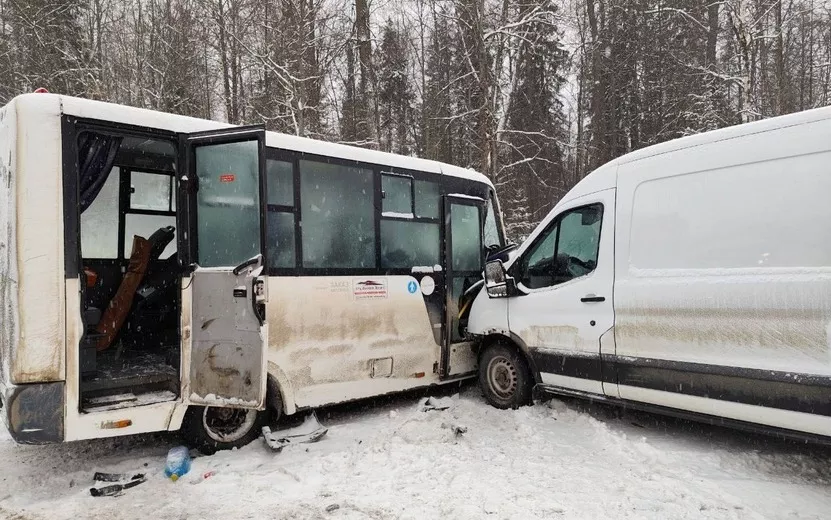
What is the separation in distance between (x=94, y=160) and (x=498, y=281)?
13.5 feet

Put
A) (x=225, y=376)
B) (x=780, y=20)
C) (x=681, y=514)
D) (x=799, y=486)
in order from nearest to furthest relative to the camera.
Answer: (x=681, y=514)
(x=799, y=486)
(x=225, y=376)
(x=780, y=20)

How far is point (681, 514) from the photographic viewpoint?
11.1 feet

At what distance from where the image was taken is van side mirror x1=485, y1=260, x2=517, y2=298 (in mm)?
5809

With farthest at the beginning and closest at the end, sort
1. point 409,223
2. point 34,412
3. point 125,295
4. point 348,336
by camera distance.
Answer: point 409,223 < point 125,295 < point 348,336 < point 34,412

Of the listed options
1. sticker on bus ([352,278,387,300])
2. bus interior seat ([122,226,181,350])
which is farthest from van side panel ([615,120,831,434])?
bus interior seat ([122,226,181,350])

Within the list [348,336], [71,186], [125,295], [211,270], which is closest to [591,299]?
[348,336]

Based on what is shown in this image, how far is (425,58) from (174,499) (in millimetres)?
21560

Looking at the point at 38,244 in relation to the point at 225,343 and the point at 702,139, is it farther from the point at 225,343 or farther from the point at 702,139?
the point at 702,139

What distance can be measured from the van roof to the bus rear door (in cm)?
307

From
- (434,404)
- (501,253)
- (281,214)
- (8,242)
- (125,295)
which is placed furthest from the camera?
(501,253)

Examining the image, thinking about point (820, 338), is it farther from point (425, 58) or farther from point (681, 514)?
point (425, 58)

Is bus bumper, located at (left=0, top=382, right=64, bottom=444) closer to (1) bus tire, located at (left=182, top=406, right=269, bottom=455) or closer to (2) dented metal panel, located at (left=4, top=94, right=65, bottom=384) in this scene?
(2) dented metal panel, located at (left=4, top=94, right=65, bottom=384)

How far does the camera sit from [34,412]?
149 inches

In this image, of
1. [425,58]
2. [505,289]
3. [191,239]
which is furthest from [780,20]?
[191,239]
